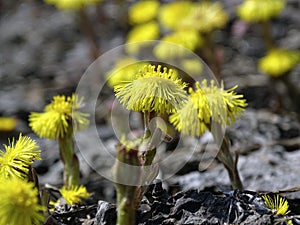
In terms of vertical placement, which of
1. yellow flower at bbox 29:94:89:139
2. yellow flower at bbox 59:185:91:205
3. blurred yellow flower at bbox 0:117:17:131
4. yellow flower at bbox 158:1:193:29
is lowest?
yellow flower at bbox 59:185:91:205

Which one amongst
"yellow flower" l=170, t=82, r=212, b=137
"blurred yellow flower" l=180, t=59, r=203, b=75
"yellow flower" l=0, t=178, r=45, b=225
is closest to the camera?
"yellow flower" l=0, t=178, r=45, b=225

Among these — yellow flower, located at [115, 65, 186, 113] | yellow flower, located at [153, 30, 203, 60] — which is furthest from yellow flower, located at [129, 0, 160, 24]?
yellow flower, located at [115, 65, 186, 113]

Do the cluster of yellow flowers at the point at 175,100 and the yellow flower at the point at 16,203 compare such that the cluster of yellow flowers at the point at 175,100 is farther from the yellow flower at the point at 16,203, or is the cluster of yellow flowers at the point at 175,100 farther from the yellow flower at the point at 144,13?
the yellow flower at the point at 144,13

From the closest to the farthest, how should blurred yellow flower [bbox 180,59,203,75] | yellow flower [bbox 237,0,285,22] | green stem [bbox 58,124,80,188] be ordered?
1. green stem [bbox 58,124,80,188]
2. yellow flower [bbox 237,0,285,22]
3. blurred yellow flower [bbox 180,59,203,75]

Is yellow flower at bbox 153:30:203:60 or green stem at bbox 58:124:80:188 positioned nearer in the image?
green stem at bbox 58:124:80:188

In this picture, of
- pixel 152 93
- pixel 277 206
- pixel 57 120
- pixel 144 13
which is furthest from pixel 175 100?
pixel 144 13

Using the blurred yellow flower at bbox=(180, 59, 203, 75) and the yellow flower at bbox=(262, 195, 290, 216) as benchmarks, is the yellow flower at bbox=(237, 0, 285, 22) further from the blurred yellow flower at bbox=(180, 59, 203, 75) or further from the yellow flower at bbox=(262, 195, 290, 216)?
the yellow flower at bbox=(262, 195, 290, 216)
